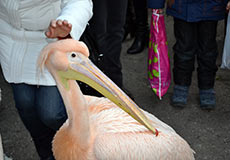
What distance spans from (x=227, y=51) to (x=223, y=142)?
2.66 ft

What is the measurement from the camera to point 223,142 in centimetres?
297

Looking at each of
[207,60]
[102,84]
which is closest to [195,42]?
[207,60]

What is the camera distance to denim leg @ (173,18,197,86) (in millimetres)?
3094

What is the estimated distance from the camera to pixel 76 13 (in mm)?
1860

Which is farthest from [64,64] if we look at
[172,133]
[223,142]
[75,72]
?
[223,142]

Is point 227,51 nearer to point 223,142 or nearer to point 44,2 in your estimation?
point 223,142

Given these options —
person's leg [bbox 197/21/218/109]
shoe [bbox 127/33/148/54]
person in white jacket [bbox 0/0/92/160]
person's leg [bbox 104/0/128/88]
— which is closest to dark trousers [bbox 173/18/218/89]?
person's leg [bbox 197/21/218/109]

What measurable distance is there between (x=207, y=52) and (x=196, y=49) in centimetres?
14

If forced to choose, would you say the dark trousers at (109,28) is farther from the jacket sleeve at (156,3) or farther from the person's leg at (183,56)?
the person's leg at (183,56)

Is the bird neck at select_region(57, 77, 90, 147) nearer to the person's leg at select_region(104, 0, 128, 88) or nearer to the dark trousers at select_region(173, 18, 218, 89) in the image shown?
the person's leg at select_region(104, 0, 128, 88)

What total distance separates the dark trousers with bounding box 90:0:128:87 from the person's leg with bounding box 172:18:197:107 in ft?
1.72

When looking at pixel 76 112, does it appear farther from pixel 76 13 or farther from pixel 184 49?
pixel 184 49

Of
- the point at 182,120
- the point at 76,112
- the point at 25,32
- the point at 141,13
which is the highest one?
the point at 25,32

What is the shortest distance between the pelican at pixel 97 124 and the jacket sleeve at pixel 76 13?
143mm
